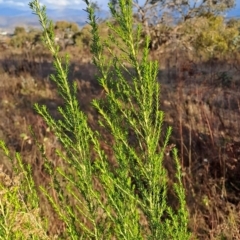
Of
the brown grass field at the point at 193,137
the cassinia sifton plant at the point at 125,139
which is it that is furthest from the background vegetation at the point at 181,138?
the cassinia sifton plant at the point at 125,139

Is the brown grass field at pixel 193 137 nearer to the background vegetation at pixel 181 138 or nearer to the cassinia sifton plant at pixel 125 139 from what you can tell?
the background vegetation at pixel 181 138

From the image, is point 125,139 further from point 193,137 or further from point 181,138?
point 193,137

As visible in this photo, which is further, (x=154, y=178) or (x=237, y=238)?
(x=237, y=238)

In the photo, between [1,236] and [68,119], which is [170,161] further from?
[1,236]

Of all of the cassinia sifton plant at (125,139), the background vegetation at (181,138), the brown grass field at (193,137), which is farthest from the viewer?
the brown grass field at (193,137)

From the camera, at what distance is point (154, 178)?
1411mm

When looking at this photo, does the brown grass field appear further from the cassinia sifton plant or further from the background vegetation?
the cassinia sifton plant

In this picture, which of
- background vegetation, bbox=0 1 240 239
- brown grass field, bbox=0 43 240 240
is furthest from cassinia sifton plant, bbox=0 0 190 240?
brown grass field, bbox=0 43 240 240

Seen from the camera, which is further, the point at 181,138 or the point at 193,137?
the point at 193,137

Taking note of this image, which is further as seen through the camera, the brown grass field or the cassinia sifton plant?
the brown grass field

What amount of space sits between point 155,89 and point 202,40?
14.8m

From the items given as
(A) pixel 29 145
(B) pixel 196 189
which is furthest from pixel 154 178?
(A) pixel 29 145

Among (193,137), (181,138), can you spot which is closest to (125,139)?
(181,138)

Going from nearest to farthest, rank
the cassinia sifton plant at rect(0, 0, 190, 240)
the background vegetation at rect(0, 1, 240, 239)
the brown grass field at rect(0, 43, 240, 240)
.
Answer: the cassinia sifton plant at rect(0, 0, 190, 240) < the background vegetation at rect(0, 1, 240, 239) < the brown grass field at rect(0, 43, 240, 240)
